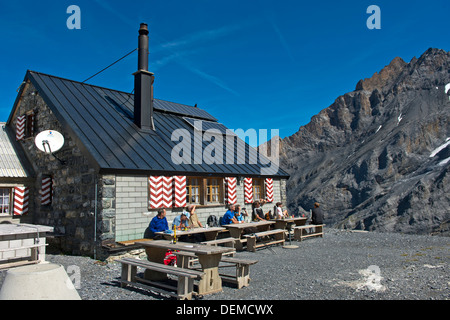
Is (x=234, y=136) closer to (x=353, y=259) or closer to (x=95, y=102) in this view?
(x=95, y=102)

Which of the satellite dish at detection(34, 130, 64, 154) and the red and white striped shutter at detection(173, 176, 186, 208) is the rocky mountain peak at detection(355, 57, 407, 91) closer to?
the red and white striped shutter at detection(173, 176, 186, 208)

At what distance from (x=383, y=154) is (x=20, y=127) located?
59994mm

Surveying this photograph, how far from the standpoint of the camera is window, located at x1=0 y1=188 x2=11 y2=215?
12.1 m

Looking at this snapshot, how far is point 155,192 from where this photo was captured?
36.7ft

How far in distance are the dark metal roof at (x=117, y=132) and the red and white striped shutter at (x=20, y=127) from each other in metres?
1.69

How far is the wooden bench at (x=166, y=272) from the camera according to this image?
6.00 m

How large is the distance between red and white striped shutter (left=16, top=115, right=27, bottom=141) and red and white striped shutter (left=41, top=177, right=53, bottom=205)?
10.2ft

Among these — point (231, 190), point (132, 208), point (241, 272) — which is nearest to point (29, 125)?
point (132, 208)

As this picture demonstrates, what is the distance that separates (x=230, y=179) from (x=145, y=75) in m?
5.54

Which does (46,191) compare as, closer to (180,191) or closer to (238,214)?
(180,191)

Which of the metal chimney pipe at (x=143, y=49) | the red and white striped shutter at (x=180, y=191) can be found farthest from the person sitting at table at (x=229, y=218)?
the metal chimney pipe at (x=143, y=49)

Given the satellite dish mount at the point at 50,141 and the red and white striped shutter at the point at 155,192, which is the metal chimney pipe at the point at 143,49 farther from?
→ the red and white striped shutter at the point at 155,192

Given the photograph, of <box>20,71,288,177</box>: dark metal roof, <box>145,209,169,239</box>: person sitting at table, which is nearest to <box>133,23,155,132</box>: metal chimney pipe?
<box>20,71,288,177</box>: dark metal roof
